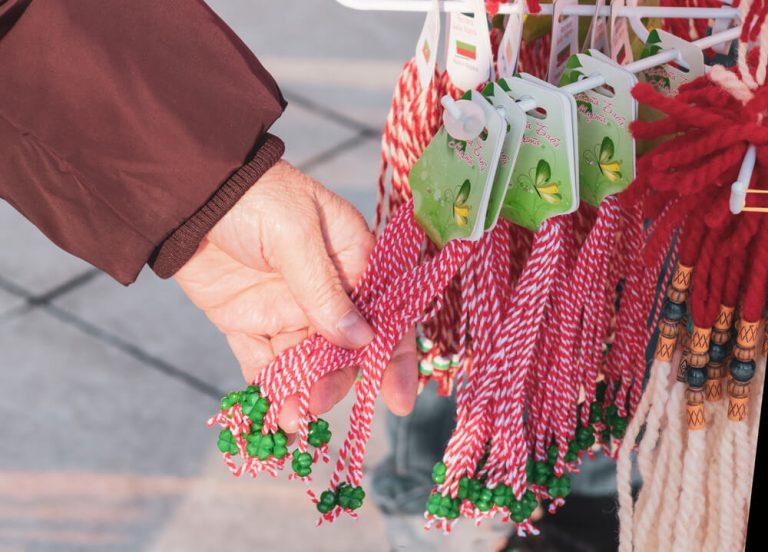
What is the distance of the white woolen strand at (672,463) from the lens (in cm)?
66

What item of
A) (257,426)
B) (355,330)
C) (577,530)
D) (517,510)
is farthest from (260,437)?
(577,530)

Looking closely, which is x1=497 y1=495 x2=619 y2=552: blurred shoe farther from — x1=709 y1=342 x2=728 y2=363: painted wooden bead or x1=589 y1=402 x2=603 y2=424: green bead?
x1=709 y1=342 x2=728 y2=363: painted wooden bead

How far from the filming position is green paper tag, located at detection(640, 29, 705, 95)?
2.30 ft

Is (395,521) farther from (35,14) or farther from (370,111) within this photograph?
(370,111)

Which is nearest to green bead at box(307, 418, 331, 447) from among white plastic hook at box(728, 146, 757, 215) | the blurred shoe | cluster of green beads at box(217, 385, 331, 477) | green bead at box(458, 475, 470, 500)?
cluster of green beads at box(217, 385, 331, 477)

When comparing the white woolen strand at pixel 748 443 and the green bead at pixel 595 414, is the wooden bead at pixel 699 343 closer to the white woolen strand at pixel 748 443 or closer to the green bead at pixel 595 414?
the white woolen strand at pixel 748 443

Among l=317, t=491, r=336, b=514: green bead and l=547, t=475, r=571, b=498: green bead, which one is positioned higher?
l=547, t=475, r=571, b=498: green bead

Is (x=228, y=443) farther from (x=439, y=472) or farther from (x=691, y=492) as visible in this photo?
(x=691, y=492)

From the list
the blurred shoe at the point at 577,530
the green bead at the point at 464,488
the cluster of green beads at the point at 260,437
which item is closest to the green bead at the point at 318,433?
the cluster of green beads at the point at 260,437

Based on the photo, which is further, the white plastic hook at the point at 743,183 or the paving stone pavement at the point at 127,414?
the paving stone pavement at the point at 127,414

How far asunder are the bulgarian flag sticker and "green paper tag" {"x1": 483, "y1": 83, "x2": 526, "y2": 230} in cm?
5

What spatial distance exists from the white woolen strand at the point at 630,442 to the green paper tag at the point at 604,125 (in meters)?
0.14

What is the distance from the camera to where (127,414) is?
62.6 inches

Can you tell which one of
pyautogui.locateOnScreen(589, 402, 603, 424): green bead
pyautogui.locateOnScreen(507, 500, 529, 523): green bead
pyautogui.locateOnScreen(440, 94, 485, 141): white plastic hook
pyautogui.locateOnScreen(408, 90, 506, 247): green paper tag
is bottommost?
pyautogui.locateOnScreen(507, 500, 529, 523): green bead
